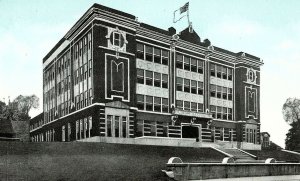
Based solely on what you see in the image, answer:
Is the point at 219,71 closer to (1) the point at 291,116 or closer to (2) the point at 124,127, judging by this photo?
(2) the point at 124,127

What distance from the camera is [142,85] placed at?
41.7 m

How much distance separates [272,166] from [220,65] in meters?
23.1

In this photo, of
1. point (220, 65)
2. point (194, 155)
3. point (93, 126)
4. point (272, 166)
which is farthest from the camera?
point (220, 65)

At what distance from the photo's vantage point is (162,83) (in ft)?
144

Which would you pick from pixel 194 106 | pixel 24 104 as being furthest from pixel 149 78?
pixel 24 104

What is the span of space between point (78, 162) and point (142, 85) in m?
19.4

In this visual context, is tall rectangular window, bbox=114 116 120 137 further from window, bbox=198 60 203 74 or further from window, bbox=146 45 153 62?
window, bbox=198 60 203 74

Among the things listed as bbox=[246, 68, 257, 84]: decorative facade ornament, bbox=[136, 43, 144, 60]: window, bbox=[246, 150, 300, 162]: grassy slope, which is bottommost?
bbox=[246, 150, 300, 162]: grassy slope

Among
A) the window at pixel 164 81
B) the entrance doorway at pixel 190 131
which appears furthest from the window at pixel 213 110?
the window at pixel 164 81

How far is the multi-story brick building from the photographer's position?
37.5m

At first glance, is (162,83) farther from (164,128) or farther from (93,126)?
(93,126)

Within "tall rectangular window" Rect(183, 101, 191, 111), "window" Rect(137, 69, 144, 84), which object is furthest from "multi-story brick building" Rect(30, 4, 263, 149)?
"tall rectangular window" Rect(183, 101, 191, 111)

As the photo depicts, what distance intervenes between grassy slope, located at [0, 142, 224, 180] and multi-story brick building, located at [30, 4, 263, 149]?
8.28 m

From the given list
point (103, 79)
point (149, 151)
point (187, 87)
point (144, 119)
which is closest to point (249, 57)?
point (187, 87)
